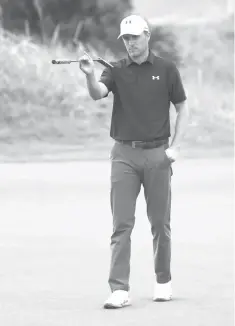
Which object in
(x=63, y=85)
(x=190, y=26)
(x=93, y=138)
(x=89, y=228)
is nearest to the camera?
(x=89, y=228)

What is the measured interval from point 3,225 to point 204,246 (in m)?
2.95

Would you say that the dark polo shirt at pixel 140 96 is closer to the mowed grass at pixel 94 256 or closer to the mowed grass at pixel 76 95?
the mowed grass at pixel 94 256

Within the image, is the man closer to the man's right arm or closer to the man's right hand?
the man's right arm

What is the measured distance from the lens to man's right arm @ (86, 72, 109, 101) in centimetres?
795

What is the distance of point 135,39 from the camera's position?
8297 mm

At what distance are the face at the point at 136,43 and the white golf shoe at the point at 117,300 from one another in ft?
5.32

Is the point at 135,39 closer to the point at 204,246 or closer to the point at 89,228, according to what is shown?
the point at 204,246

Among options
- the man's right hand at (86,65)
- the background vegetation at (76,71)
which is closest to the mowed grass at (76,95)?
the background vegetation at (76,71)

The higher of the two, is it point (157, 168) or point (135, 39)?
point (135, 39)

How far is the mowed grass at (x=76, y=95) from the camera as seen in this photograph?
35.9m

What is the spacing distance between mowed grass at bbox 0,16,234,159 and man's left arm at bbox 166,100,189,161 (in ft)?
75.9

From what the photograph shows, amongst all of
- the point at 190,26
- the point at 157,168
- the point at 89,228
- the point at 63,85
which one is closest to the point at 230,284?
the point at 157,168

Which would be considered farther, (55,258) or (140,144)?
(55,258)

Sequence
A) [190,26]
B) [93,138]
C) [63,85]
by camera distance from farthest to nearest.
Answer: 1. [190,26]
2. [63,85]
3. [93,138]
